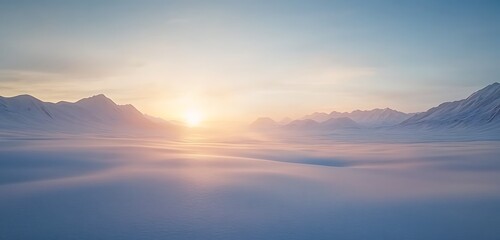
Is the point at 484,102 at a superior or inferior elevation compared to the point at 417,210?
superior

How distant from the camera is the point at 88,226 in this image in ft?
26.9

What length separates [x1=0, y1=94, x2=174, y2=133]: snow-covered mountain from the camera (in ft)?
390

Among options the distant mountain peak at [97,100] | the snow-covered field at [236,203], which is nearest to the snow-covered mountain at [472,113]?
the snow-covered field at [236,203]

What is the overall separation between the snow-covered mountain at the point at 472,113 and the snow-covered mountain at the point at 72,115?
14786cm

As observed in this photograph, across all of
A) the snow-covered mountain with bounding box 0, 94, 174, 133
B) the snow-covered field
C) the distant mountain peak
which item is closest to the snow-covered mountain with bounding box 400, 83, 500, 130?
the snow-covered field

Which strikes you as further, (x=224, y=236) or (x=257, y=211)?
(x=257, y=211)

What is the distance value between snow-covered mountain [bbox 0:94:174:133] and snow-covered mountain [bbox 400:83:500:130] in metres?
148

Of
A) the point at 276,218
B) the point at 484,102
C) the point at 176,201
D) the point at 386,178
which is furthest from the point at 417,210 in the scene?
the point at 484,102

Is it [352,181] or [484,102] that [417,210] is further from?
[484,102]

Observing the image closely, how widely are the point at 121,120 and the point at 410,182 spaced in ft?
601

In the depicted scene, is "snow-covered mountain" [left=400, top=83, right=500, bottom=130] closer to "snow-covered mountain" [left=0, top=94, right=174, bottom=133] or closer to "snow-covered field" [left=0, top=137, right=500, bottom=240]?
"snow-covered field" [left=0, top=137, right=500, bottom=240]

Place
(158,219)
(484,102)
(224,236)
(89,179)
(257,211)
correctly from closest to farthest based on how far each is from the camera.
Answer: (224,236) < (158,219) < (257,211) < (89,179) < (484,102)

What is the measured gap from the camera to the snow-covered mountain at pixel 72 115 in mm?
118812

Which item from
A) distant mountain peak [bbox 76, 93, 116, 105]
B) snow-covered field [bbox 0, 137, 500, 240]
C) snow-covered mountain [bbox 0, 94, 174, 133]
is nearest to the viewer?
snow-covered field [bbox 0, 137, 500, 240]
